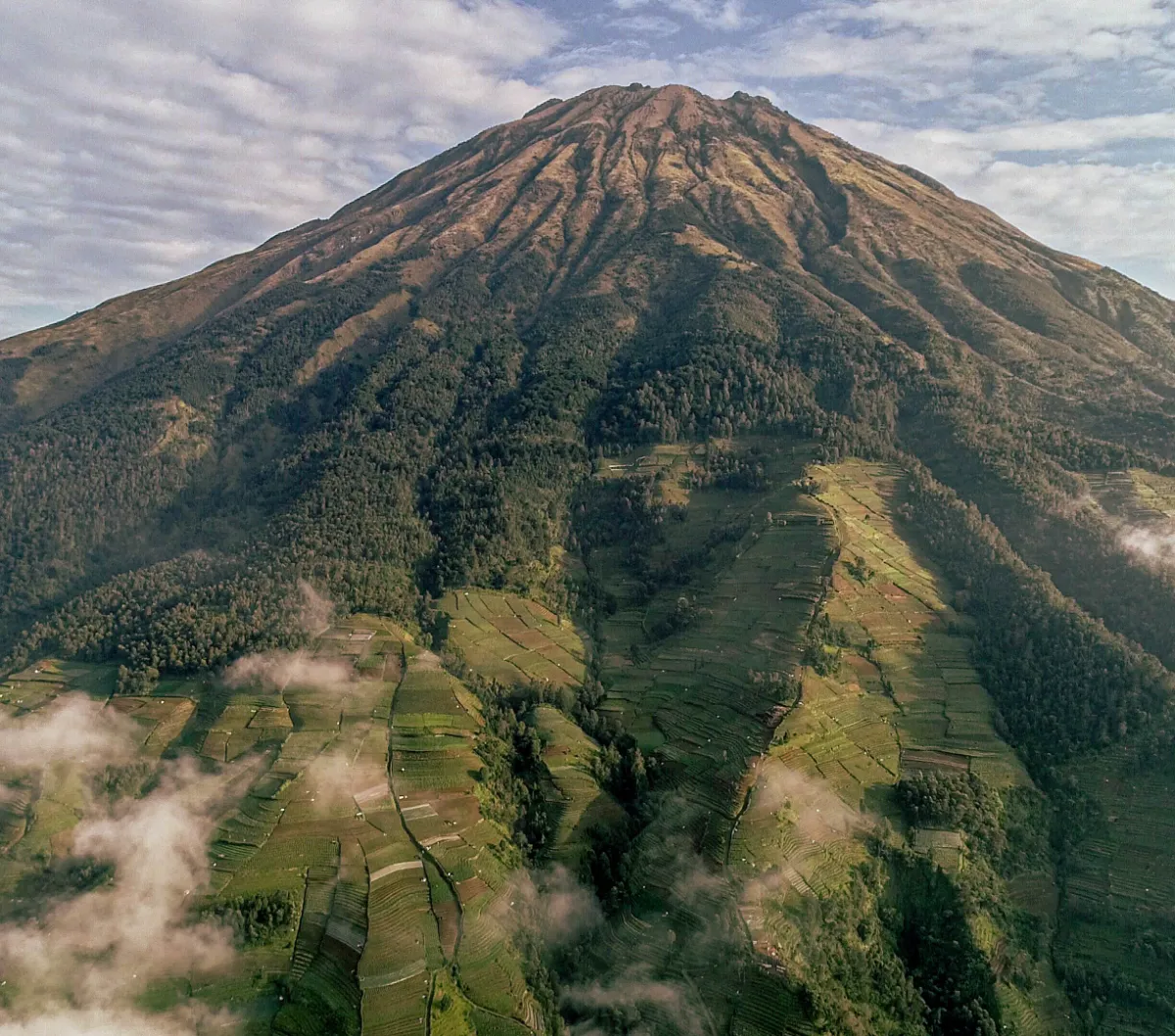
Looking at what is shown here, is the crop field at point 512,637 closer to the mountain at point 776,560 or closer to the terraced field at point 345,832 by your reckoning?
the mountain at point 776,560

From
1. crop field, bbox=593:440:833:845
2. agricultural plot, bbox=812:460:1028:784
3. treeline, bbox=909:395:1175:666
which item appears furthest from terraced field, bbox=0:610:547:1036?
treeline, bbox=909:395:1175:666

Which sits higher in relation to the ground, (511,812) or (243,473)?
(243,473)

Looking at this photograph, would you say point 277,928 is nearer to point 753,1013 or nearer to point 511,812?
point 511,812

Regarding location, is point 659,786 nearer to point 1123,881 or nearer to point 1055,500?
point 1123,881

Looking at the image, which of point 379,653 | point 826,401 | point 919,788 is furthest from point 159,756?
point 826,401

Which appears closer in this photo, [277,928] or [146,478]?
[277,928]

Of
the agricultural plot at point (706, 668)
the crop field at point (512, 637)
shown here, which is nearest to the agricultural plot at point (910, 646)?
the agricultural plot at point (706, 668)

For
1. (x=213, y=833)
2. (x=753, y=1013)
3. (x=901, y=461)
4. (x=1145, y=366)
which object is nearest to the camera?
(x=753, y=1013)

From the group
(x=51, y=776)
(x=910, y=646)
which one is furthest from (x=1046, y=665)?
(x=51, y=776)
